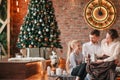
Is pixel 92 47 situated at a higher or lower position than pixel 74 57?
higher

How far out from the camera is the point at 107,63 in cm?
387

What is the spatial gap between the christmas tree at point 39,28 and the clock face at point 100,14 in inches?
45.3

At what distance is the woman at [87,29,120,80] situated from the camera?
151 inches

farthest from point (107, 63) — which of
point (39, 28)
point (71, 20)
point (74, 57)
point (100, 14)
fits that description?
point (71, 20)

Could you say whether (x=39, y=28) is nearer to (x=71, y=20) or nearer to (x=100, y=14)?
(x=71, y=20)

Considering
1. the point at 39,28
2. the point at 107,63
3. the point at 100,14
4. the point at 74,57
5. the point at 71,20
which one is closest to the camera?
the point at 107,63

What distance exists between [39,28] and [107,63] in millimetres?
5032

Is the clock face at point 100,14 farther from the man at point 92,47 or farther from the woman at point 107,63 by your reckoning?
the woman at point 107,63

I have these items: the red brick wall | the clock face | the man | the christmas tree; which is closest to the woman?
the man

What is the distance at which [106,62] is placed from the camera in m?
3.88

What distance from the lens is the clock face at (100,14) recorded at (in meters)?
8.95

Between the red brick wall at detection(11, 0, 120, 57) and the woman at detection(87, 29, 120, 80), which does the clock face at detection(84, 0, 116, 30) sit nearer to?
the red brick wall at detection(11, 0, 120, 57)

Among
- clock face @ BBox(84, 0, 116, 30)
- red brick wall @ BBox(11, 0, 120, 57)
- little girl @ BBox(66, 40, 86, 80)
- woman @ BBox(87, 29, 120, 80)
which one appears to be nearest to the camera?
woman @ BBox(87, 29, 120, 80)

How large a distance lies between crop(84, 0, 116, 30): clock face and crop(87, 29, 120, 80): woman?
4.97 meters
